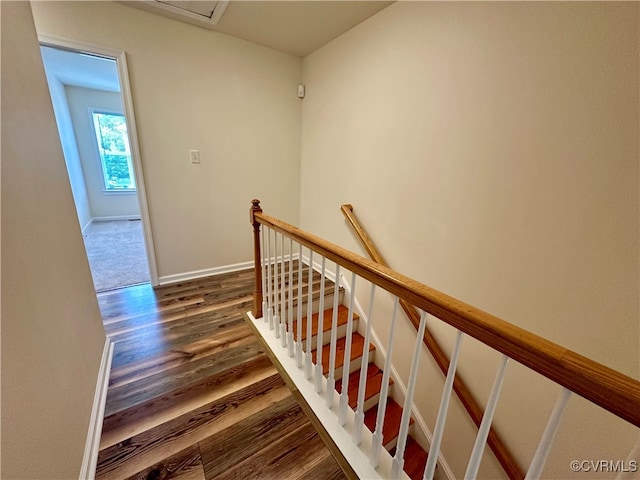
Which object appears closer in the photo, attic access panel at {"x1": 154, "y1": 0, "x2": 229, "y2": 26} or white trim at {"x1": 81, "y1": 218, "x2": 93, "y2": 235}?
attic access panel at {"x1": 154, "y1": 0, "x2": 229, "y2": 26}

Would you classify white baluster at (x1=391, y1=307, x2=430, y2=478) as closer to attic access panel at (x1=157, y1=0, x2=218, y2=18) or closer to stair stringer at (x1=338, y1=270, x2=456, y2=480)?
stair stringer at (x1=338, y1=270, x2=456, y2=480)

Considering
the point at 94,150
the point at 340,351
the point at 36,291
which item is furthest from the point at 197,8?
the point at 94,150

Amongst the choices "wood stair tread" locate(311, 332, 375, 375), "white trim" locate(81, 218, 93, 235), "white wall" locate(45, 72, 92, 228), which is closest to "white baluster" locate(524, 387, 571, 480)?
"wood stair tread" locate(311, 332, 375, 375)

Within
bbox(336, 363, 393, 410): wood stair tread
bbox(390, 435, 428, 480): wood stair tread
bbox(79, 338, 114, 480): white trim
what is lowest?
bbox(390, 435, 428, 480): wood stair tread

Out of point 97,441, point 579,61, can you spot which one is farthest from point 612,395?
point 97,441

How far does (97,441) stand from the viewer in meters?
1.12

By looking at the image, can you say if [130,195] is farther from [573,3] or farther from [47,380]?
[573,3]

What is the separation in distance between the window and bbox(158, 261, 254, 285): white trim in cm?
362

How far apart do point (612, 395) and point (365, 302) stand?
196 centimetres

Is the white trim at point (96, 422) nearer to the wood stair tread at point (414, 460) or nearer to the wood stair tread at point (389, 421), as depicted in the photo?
the wood stair tread at point (389, 421)

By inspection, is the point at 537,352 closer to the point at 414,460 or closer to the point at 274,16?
the point at 414,460

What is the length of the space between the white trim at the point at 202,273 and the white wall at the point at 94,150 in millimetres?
3260

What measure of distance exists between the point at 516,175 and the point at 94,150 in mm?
6600

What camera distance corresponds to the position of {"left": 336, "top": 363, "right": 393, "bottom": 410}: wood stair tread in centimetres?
190
